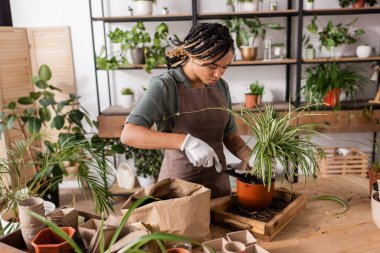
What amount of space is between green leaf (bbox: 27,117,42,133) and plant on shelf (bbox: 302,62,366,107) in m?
2.40

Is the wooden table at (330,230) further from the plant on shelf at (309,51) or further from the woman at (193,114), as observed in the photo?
the plant on shelf at (309,51)

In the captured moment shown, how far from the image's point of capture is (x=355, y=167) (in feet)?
10.9

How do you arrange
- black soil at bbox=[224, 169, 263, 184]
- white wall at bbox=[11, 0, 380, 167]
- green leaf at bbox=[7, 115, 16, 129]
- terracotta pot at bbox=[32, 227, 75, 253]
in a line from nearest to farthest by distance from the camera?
1. terracotta pot at bbox=[32, 227, 75, 253]
2. black soil at bbox=[224, 169, 263, 184]
3. green leaf at bbox=[7, 115, 16, 129]
4. white wall at bbox=[11, 0, 380, 167]

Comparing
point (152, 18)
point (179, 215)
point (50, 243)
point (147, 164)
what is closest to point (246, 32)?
point (152, 18)

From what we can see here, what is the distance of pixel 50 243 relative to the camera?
103 centimetres

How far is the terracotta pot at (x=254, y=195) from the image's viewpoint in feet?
4.28

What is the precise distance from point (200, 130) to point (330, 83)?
196 centimetres

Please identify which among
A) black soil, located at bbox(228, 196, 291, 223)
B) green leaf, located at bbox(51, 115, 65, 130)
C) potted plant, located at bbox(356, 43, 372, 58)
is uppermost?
potted plant, located at bbox(356, 43, 372, 58)

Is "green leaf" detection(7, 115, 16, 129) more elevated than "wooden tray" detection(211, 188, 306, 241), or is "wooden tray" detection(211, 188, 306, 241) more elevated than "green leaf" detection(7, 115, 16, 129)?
"green leaf" detection(7, 115, 16, 129)

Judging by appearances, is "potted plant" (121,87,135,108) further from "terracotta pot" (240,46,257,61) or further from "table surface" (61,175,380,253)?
"table surface" (61,175,380,253)

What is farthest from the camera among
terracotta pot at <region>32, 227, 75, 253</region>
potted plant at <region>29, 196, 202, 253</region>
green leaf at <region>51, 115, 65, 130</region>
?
green leaf at <region>51, 115, 65, 130</region>

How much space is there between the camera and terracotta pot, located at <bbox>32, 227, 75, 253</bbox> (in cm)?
96

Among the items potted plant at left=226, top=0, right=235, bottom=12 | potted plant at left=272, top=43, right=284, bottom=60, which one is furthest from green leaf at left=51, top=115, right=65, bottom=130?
potted plant at left=272, top=43, right=284, bottom=60

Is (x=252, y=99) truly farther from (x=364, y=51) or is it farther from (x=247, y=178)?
(x=247, y=178)
